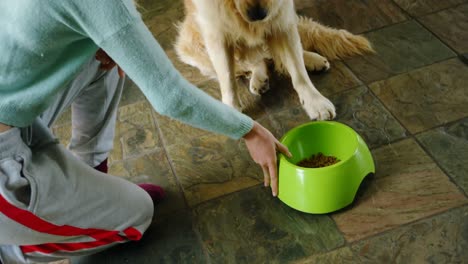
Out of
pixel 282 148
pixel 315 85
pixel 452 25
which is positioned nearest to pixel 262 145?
pixel 282 148

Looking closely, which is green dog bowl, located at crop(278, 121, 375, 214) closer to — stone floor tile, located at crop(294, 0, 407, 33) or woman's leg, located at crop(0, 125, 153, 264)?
woman's leg, located at crop(0, 125, 153, 264)

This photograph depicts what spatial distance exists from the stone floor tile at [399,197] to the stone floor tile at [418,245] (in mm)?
31

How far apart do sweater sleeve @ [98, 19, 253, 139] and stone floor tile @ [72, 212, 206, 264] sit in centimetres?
53

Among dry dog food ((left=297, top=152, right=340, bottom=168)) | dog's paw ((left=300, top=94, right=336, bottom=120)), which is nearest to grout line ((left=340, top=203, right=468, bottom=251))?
dry dog food ((left=297, top=152, right=340, bottom=168))

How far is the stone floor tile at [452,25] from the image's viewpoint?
236 centimetres

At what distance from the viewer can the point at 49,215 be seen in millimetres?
1448

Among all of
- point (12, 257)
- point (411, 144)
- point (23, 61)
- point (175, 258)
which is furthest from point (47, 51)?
point (411, 144)

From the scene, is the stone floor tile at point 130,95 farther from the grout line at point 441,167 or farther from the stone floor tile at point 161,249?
the grout line at point 441,167

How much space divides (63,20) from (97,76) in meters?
0.71

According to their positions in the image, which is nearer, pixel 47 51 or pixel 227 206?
pixel 47 51

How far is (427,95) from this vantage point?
212 cm

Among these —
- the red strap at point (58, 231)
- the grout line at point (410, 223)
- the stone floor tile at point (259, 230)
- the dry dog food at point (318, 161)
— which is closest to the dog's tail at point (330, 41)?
the dry dog food at point (318, 161)

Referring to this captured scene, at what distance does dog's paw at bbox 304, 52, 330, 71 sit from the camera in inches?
94.5

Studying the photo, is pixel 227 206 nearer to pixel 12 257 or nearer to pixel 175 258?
pixel 175 258
